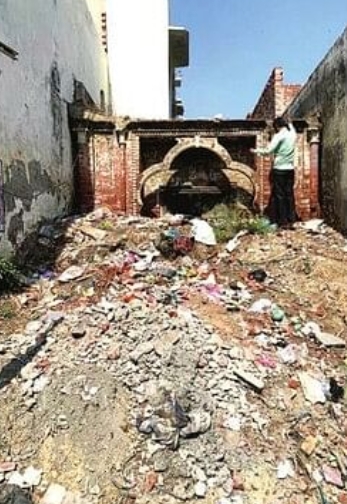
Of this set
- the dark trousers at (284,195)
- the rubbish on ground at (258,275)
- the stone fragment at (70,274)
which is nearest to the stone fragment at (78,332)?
the stone fragment at (70,274)

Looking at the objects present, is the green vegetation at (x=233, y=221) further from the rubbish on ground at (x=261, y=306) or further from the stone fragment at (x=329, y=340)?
the stone fragment at (x=329, y=340)

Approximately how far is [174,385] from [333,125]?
567cm

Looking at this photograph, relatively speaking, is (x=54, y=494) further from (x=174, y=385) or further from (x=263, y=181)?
(x=263, y=181)

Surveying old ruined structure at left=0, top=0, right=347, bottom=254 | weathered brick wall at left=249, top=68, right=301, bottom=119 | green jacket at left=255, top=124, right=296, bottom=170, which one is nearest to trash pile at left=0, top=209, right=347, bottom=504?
old ruined structure at left=0, top=0, right=347, bottom=254

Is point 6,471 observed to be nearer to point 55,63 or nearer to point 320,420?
point 320,420

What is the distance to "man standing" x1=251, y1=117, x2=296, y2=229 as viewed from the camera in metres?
8.45

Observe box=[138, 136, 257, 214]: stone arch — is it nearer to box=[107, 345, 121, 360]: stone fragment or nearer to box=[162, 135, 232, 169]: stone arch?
box=[162, 135, 232, 169]: stone arch

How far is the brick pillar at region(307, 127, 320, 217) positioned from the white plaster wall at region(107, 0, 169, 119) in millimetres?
5053

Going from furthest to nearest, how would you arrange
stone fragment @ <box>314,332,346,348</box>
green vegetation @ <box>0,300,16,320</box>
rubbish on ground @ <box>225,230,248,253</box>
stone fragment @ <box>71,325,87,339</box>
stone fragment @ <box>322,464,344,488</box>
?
rubbish on ground @ <box>225,230,248,253</box>, green vegetation @ <box>0,300,16,320</box>, stone fragment @ <box>314,332,346,348</box>, stone fragment @ <box>71,325,87,339</box>, stone fragment @ <box>322,464,344,488</box>

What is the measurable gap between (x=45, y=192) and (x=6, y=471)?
4.59 m

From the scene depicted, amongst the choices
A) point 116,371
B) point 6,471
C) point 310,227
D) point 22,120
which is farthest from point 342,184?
point 6,471

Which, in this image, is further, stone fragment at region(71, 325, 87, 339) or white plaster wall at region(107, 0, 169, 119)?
white plaster wall at region(107, 0, 169, 119)

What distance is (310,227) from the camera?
8484mm

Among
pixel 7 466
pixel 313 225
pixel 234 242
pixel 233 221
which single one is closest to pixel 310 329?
pixel 234 242
